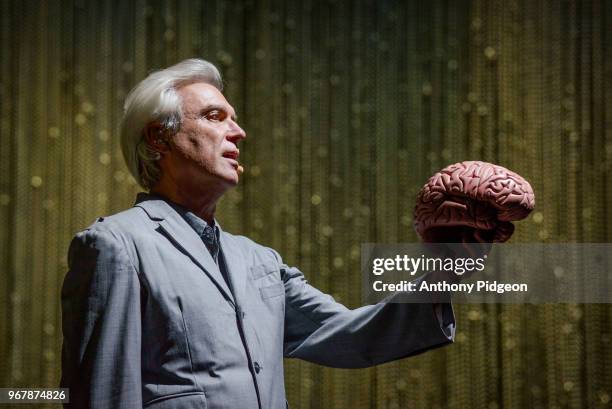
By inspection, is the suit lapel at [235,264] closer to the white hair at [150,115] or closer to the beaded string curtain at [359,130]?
the white hair at [150,115]

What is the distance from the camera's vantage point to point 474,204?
4.97 feet

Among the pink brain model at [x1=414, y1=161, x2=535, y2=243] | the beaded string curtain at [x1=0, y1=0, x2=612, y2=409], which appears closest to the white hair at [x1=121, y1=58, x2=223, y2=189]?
the pink brain model at [x1=414, y1=161, x2=535, y2=243]

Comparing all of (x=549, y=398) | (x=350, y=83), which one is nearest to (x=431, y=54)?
(x=350, y=83)

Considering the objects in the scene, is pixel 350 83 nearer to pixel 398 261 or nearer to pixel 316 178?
pixel 316 178

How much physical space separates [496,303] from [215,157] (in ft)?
3.05

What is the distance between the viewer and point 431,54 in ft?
7.51

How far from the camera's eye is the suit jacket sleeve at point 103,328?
1437mm

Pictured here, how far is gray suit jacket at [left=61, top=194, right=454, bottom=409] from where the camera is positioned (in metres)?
1.45

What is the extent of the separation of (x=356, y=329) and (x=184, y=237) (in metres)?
0.33

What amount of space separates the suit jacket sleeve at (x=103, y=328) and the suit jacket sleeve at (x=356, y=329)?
0.35 m

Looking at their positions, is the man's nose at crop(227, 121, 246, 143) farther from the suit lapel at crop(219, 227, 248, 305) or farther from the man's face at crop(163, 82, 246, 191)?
the suit lapel at crop(219, 227, 248, 305)

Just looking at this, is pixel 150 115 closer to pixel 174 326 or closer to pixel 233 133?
pixel 233 133

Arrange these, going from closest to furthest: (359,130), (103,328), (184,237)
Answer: (103,328) < (184,237) < (359,130)

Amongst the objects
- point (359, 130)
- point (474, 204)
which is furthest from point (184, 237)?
point (359, 130)
